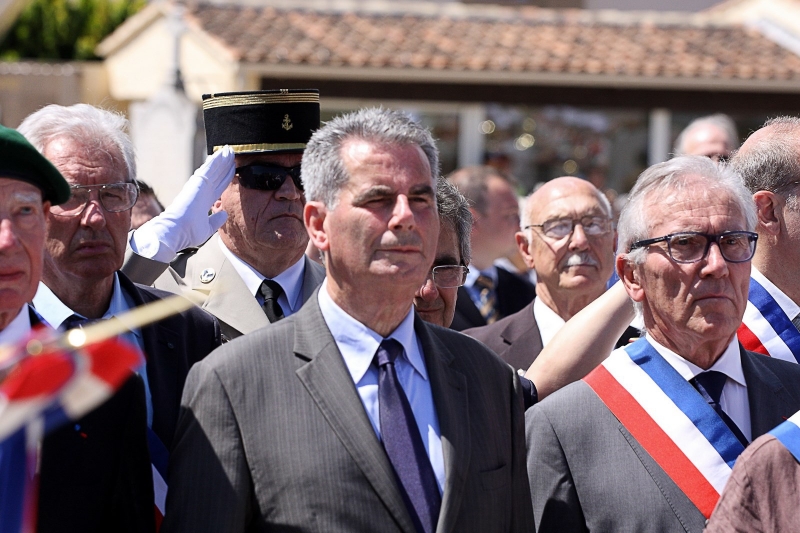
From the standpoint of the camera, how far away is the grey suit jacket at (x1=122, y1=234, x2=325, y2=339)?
3652 mm

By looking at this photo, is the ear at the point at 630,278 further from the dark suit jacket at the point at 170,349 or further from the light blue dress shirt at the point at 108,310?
the light blue dress shirt at the point at 108,310

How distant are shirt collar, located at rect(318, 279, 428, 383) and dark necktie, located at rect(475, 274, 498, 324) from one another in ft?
10.9

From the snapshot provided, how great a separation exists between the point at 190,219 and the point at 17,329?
1342 millimetres

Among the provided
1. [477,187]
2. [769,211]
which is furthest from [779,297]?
[477,187]

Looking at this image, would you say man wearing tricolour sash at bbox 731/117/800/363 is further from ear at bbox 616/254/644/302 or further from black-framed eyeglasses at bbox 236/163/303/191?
black-framed eyeglasses at bbox 236/163/303/191

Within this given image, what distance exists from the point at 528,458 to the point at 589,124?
1734 centimetres

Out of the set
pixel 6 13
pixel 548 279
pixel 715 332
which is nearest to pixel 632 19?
pixel 6 13

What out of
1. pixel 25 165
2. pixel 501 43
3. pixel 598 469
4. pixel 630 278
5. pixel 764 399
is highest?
pixel 501 43

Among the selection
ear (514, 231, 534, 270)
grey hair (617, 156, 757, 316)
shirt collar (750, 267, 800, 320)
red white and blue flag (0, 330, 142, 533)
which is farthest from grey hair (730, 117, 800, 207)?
red white and blue flag (0, 330, 142, 533)

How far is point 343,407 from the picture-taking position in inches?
98.4

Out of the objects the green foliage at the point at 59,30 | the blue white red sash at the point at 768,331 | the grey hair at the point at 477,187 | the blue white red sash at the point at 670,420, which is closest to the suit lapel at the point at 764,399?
the blue white red sash at the point at 670,420

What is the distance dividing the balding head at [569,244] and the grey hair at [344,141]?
1.98 m

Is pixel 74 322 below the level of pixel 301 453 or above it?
above

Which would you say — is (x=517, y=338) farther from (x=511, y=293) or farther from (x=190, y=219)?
(x=511, y=293)
